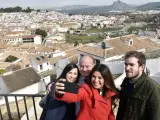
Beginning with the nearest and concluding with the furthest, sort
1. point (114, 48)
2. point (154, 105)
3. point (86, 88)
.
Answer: point (154, 105) → point (86, 88) → point (114, 48)

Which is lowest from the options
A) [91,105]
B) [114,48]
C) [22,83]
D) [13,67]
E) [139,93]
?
[13,67]

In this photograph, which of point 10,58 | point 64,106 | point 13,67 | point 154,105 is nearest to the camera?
point 154,105

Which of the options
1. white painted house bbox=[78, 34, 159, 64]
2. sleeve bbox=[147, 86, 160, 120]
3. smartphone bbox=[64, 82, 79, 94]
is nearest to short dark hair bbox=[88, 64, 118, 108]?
smartphone bbox=[64, 82, 79, 94]

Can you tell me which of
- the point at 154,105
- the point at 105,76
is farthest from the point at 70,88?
Result: the point at 154,105

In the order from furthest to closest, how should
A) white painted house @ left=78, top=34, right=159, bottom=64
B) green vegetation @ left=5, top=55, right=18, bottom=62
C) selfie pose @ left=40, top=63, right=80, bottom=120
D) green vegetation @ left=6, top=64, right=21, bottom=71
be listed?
green vegetation @ left=5, top=55, right=18, bottom=62
green vegetation @ left=6, top=64, right=21, bottom=71
white painted house @ left=78, top=34, right=159, bottom=64
selfie pose @ left=40, top=63, right=80, bottom=120

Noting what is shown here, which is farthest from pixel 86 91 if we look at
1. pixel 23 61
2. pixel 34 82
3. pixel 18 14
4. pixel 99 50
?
pixel 18 14

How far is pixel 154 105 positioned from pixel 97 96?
0.60m

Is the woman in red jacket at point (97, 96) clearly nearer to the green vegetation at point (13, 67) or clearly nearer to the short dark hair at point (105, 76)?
the short dark hair at point (105, 76)

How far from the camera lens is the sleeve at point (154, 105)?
2.65m

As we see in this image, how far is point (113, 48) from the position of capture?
18516 mm

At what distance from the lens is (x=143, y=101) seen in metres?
2.73

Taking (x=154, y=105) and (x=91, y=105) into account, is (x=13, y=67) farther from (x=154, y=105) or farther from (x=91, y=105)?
(x=154, y=105)

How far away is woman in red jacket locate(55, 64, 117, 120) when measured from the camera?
9.30 ft

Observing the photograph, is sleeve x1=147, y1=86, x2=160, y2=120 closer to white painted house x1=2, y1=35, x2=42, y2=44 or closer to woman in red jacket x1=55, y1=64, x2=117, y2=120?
woman in red jacket x1=55, y1=64, x2=117, y2=120
